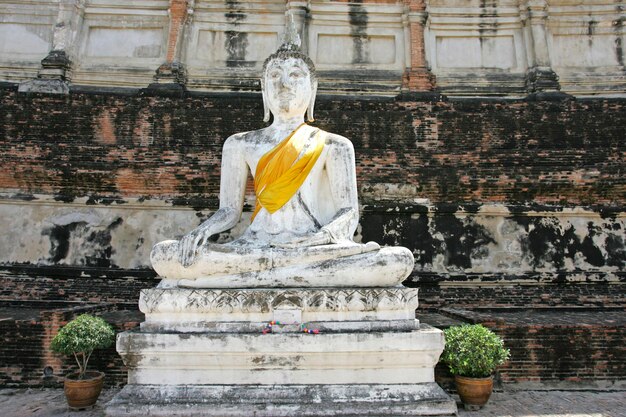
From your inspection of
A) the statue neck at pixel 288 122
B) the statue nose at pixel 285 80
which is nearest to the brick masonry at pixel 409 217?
the statue neck at pixel 288 122

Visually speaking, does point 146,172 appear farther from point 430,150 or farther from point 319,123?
point 430,150

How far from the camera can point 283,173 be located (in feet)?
14.3

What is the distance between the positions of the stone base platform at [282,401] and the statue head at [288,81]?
2527mm

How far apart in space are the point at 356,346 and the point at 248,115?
7.06 m

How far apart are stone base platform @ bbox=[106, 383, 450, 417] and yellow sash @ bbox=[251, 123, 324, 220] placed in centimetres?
158

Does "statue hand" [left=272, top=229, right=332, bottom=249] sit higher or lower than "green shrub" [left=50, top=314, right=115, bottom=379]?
higher

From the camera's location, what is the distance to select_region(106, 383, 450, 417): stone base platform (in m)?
3.33

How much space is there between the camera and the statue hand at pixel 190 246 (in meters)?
3.81

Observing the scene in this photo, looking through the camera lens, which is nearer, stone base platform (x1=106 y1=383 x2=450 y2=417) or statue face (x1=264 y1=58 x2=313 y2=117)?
stone base platform (x1=106 y1=383 x2=450 y2=417)

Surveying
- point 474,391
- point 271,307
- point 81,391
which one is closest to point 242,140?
point 271,307

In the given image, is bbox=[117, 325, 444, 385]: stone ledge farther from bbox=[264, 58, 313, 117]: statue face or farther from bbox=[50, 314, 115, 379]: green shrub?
bbox=[264, 58, 313, 117]: statue face

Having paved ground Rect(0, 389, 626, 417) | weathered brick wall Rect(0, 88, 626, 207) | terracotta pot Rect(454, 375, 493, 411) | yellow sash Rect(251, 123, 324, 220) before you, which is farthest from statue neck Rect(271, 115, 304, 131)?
weathered brick wall Rect(0, 88, 626, 207)

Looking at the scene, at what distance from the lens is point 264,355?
11.5 ft

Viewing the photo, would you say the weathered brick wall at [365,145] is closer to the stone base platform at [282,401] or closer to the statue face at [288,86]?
the statue face at [288,86]
